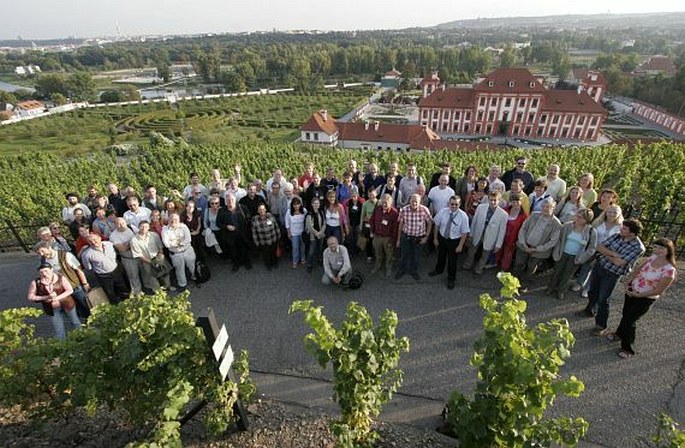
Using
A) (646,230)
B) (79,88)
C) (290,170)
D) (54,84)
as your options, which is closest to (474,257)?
(646,230)

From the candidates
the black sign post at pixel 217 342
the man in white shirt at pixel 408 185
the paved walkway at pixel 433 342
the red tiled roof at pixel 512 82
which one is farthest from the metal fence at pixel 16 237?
the red tiled roof at pixel 512 82

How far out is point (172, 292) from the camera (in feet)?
23.8

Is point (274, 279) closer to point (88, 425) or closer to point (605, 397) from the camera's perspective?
point (88, 425)

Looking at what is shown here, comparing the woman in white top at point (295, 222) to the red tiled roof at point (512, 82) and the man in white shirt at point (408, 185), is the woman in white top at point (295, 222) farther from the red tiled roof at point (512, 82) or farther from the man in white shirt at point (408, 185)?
the red tiled roof at point (512, 82)

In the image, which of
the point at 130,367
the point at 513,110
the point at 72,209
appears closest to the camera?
the point at 130,367

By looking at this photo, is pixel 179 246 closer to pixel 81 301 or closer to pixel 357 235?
pixel 81 301

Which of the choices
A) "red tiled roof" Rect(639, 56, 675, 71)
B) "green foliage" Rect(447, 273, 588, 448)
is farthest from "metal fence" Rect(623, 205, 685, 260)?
"red tiled roof" Rect(639, 56, 675, 71)

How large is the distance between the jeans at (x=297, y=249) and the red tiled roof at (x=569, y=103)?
168 feet

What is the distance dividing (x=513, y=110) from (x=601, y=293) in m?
50.7

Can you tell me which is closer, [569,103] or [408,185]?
[408,185]

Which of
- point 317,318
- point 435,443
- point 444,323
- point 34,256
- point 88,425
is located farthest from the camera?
point 34,256

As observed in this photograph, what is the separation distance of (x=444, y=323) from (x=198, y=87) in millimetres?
115888

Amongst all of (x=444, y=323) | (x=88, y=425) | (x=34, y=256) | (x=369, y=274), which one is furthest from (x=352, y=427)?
(x=34, y=256)

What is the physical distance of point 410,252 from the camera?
7012 millimetres
